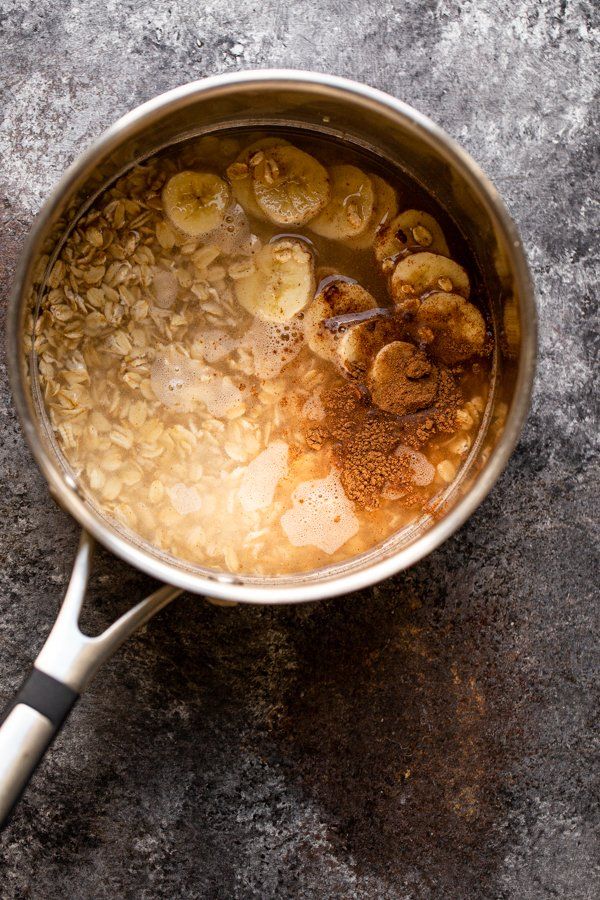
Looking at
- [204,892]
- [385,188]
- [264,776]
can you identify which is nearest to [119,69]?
[385,188]

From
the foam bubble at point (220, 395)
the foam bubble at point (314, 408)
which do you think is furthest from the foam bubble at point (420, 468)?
the foam bubble at point (220, 395)

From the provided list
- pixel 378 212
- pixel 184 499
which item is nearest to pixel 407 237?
pixel 378 212

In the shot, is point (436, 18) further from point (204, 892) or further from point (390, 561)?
point (204, 892)

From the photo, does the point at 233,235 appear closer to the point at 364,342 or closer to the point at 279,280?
the point at 279,280

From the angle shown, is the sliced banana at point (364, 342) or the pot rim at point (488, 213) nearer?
the pot rim at point (488, 213)

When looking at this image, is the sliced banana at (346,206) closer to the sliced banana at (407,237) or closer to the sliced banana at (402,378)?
the sliced banana at (407,237)

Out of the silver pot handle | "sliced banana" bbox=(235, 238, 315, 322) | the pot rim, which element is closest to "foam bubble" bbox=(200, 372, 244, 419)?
"sliced banana" bbox=(235, 238, 315, 322)

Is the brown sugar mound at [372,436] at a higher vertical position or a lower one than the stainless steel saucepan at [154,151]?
lower
